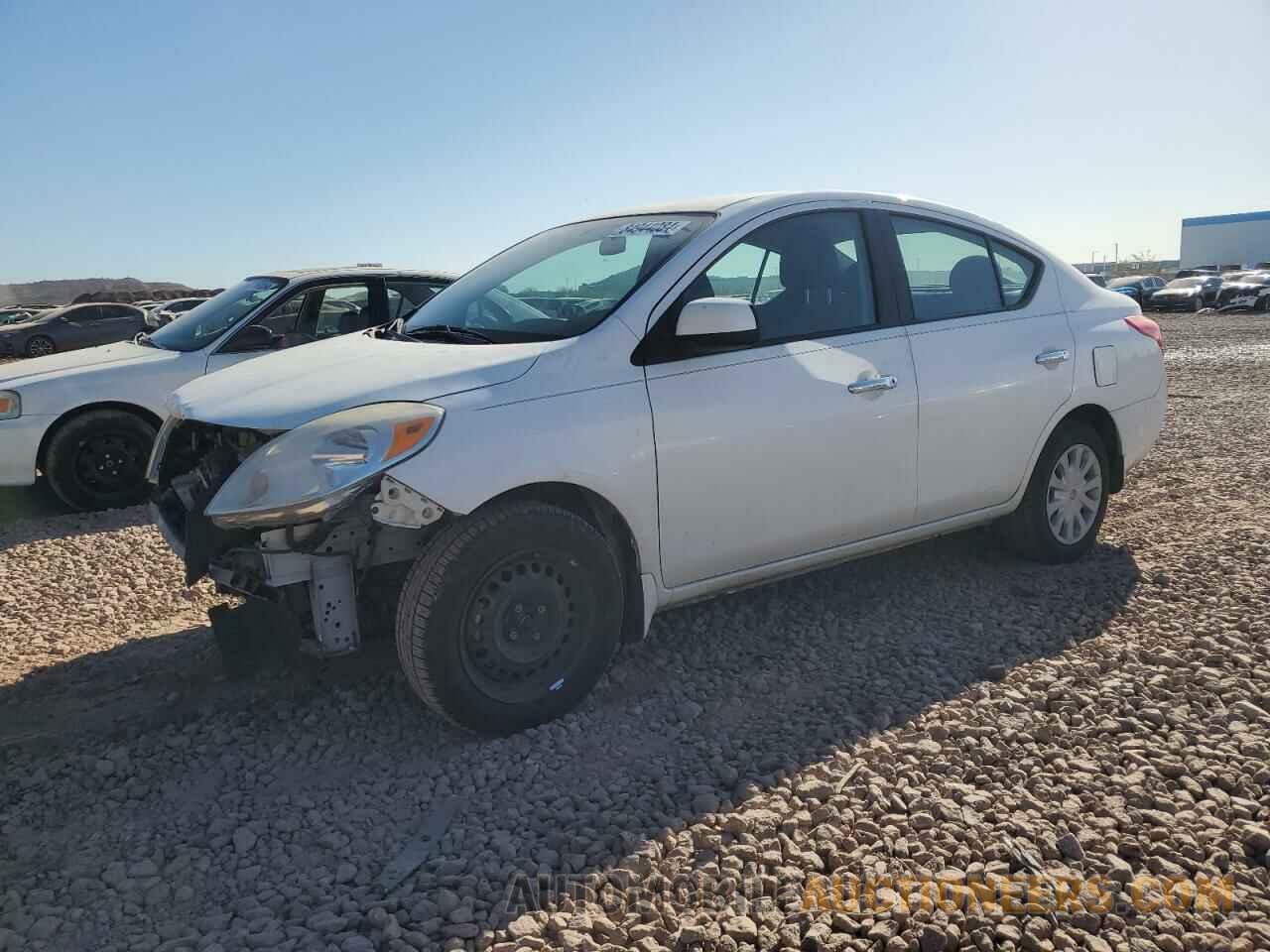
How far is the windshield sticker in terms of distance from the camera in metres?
3.91

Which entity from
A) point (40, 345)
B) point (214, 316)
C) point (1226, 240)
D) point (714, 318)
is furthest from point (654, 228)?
point (1226, 240)

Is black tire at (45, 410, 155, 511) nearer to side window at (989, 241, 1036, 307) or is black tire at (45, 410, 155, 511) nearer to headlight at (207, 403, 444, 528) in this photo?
headlight at (207, 403, 444, 528)

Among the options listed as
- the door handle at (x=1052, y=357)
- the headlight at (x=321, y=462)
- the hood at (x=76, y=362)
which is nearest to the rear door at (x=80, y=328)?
the hood at (x=76, y=362)

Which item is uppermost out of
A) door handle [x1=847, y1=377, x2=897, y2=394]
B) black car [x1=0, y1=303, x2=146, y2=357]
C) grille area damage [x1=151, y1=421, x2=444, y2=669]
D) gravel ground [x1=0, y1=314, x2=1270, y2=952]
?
black car [x1=0, y1=303, x2=146, y2=357]

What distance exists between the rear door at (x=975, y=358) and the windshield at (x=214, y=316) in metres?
4.84

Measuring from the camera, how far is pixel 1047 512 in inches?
189

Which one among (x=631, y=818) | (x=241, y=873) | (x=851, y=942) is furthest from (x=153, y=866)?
(x=851, y=942)

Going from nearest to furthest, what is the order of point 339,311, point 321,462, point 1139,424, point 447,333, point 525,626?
1. point 321,462
2. point 525,626
3. point 447,333
4. point 1139,424
5. point 339,311

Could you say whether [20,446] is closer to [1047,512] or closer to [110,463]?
[110,463]

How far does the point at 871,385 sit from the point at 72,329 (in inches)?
1042

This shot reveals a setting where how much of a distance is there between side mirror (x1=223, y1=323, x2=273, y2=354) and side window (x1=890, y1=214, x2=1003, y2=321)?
4.73 meters

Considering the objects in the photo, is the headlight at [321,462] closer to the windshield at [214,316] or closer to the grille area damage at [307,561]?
the grille area damage at [307,561]

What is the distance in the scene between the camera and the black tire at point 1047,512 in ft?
15.6

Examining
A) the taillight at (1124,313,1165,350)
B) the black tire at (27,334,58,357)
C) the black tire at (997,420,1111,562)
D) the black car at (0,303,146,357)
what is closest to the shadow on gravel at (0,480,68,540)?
the black tire at (997,420,1111,562)
